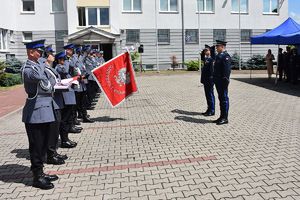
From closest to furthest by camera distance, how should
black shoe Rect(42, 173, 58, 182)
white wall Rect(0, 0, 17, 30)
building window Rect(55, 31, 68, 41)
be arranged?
1. black shoe Rect(42, 173, 58, 182)
2. white wall Rect(0, 0, 17, 30)
3. building window Rect(55, 31, 68, 41)

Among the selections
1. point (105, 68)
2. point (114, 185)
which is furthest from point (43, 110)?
point (105, 68)

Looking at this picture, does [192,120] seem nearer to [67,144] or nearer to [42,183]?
[67,144]

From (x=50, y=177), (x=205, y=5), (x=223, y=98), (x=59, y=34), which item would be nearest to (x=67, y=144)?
(x=50, y=177)

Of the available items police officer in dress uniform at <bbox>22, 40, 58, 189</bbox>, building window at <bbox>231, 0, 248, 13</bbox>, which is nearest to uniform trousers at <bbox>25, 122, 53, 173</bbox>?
police officer in dress uniform at <bbox>22, 40, 58, 189</bbox>

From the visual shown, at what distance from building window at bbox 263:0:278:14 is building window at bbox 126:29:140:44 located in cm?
1348

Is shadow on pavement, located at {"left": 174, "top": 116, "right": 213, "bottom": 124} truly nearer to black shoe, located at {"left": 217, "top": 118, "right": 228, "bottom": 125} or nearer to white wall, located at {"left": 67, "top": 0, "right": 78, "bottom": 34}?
black shoe, located at {"left": 217, "top": 118, "right": 228, "bottom": 125}

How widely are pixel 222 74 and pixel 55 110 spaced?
4639mm

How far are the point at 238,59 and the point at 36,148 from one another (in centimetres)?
3084

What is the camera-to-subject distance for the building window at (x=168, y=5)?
35562 mm

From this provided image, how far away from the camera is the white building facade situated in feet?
107

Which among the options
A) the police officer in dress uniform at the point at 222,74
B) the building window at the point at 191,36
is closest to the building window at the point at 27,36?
the building window at the point at 191,36

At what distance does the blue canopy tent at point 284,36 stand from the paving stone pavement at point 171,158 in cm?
639

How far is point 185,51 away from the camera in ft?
118

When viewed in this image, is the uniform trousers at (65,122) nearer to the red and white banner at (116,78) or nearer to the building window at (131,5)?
the red and white banner at (116,78)
